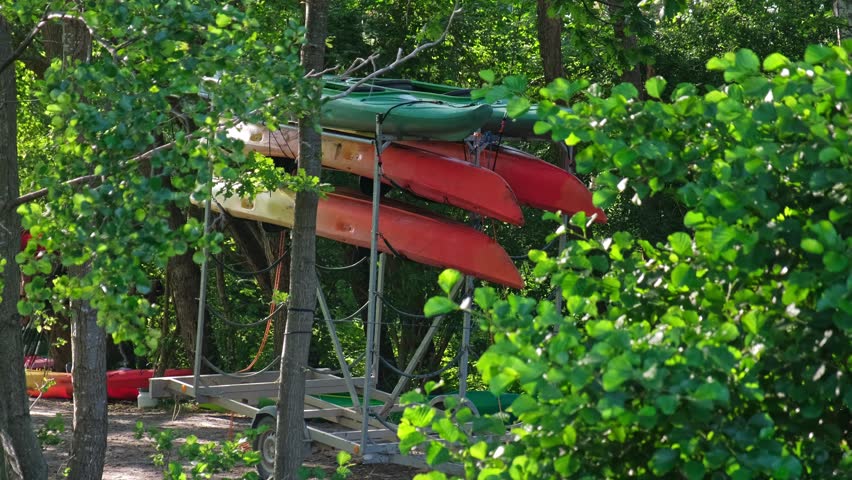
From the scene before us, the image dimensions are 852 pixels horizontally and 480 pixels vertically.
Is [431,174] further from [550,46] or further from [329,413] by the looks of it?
[550,46]

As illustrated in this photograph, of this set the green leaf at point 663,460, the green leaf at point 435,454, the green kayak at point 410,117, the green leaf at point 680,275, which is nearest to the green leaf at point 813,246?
the green leaf at point 680,275

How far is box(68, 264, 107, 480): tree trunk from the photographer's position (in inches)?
278

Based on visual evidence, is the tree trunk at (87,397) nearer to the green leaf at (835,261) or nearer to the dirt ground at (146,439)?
the dirt ground at (146,439)

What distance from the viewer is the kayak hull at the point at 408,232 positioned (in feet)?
25.9

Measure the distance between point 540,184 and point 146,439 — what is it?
4934 mm

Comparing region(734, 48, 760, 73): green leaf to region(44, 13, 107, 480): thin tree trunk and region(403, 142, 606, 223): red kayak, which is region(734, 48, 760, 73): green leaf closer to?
region(44, 13, 107, 480): thin tree trunk

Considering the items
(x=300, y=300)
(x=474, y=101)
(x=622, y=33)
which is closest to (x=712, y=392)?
(x=300, y=300)

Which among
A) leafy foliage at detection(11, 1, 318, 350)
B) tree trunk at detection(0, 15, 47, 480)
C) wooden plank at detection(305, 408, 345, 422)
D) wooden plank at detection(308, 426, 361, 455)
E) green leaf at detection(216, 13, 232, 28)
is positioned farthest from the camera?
wooden plank at detection(305, 408, 345, 422)

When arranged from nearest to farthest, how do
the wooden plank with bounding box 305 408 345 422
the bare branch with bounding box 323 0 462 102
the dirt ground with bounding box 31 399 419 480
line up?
the bare branch with bounding box 323 0 462 102 → the wooden plank with bounding box 305 408 345 422 → the dirt ground with bounding box 31 399 419 480

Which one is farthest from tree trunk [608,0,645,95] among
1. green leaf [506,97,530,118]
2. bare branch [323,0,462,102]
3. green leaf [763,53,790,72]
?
green leaf [763,53,790,72]

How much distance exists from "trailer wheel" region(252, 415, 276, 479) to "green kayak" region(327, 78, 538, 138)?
268 centimetres

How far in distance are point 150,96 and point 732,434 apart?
2609mm

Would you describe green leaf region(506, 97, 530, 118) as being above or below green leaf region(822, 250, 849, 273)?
above

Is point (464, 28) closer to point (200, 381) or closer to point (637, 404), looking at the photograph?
point (200, 381)
